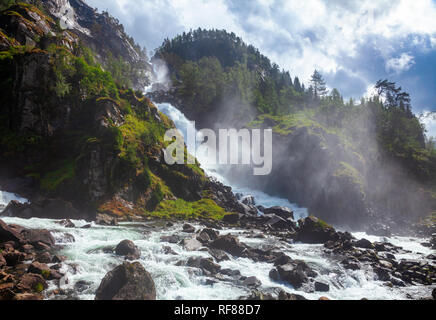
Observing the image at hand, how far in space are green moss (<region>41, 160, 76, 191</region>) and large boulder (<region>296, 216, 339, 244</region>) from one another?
37.4m

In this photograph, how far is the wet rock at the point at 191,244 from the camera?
23438 millimetres

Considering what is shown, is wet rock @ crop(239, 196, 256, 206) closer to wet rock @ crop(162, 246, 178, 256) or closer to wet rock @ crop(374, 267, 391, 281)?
wet rock @ crop(374, 267, 391, 281)

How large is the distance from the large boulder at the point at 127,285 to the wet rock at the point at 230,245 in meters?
11.8

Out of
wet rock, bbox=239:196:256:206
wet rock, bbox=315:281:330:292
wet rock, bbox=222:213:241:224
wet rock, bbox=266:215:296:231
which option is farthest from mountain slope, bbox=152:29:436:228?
wet rock, bbox=315:281:330:292

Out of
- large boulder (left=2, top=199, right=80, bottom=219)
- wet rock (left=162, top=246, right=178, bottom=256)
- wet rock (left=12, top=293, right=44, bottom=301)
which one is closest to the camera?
wet rock (left=12, top=293, right=44, bottom=301)

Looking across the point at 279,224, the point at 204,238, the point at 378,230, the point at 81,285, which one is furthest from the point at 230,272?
the point at 378,230

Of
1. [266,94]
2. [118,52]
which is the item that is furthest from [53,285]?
[118,52]

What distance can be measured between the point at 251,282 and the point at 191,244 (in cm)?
836

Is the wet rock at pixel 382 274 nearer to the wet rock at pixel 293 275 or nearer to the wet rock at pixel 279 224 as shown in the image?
the wet rock at pixel 293 275

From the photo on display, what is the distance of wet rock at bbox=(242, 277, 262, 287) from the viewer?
17128 mm

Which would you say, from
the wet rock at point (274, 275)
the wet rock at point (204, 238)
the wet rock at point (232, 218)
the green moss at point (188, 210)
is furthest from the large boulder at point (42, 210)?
the wet rock at point (274, 275)

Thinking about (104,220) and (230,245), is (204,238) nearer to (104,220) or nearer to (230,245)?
(230,245)

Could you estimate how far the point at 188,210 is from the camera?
4950cm

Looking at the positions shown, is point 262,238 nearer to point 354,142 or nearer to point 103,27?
point 354,142
